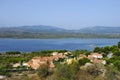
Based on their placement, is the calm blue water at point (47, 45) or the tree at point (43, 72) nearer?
the tree at point (43, 72)

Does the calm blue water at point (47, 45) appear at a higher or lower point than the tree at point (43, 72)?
lower

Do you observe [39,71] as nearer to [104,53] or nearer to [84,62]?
[84,62]

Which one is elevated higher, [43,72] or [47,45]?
[43,72]

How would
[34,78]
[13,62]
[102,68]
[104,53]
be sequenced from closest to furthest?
[34,78]
[102,68]
[13,62]
[104,53]

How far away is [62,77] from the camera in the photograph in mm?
16281

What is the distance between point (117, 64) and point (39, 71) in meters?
6.89

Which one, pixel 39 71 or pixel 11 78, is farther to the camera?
pixel 11 78

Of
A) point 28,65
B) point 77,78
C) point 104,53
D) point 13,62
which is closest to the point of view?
point 77,78

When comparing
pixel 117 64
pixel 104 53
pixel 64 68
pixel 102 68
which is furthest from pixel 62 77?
pixel 104 53

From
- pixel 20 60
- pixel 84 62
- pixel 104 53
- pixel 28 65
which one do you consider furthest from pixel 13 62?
pixel 104 53

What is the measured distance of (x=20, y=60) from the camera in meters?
30.1

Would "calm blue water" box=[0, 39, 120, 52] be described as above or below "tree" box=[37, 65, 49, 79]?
below

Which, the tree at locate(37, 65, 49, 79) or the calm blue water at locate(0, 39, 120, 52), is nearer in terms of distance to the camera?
the tree at locate(37, 65, 49, 79)

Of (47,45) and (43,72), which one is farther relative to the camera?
(47,45)
